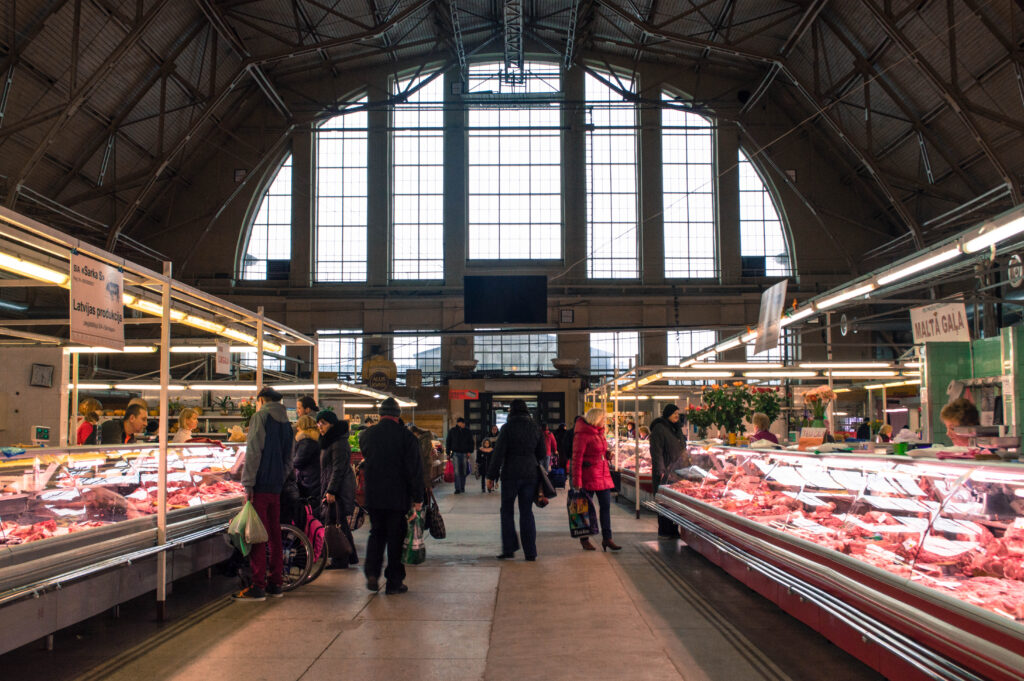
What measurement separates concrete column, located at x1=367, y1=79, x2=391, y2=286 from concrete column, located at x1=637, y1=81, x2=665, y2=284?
27.9 feet

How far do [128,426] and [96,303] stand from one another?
13.9 feet

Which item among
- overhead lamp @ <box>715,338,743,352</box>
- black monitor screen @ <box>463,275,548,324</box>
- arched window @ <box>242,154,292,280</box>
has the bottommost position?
overhead lamp @ <box>715,338,743,352</box>

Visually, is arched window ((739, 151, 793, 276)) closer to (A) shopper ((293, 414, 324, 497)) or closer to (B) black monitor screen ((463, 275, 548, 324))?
(B) black monitor screen ((463, 275, 548, 324))

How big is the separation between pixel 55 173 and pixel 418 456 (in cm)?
1756

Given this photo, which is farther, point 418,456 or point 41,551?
point 418,456

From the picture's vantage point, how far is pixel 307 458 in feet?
23.4

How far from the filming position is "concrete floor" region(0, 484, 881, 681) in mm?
4367

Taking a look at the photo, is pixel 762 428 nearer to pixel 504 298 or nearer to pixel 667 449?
pixel 667 449

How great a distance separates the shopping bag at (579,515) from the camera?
340 inches

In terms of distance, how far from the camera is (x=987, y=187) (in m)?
21.0

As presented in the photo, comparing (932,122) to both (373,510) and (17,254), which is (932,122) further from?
(17,254)

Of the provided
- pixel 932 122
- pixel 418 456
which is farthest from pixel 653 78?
pixel 418 456

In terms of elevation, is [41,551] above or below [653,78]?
below

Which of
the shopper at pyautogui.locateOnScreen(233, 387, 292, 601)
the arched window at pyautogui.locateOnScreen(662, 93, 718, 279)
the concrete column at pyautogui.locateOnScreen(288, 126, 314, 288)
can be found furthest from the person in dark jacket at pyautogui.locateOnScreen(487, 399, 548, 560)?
the concrete column at pyautogui.locateOnScreen(288, 126, 314, 288)
